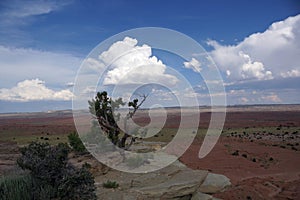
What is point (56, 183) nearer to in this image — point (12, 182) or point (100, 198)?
point (12, 182)

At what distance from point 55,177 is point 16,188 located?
898 mm

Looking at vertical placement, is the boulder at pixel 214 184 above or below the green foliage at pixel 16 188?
below

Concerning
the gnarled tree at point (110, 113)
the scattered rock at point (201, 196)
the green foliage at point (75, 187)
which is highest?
the gnarled tree at point (110, 113)

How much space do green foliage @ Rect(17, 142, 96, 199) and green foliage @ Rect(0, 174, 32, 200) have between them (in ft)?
0.47

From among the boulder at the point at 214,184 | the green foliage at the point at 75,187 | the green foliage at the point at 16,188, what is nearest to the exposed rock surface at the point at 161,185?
the boulder at the point at 214,184

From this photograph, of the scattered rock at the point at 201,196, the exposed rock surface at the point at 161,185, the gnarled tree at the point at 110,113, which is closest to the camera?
the exposed rock surface at the point at 161,185

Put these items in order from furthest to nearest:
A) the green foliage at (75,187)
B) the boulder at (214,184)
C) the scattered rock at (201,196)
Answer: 1. the boulder at (214,184)
2. the scattered rock at (201,196)
3. the green foliage at (75,187)

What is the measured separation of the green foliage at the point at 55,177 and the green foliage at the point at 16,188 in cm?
14

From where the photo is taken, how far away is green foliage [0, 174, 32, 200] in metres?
7.12

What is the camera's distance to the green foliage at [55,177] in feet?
24.1

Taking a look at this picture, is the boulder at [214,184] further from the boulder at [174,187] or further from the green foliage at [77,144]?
the green foliage at [77,144]

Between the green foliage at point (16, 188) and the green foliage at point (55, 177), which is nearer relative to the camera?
the green foliage at point (16, 188)

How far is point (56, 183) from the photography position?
7.66m

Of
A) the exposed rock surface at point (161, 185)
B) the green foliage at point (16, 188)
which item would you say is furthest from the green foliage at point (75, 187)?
the exposed rock surface at point (161, 185)
